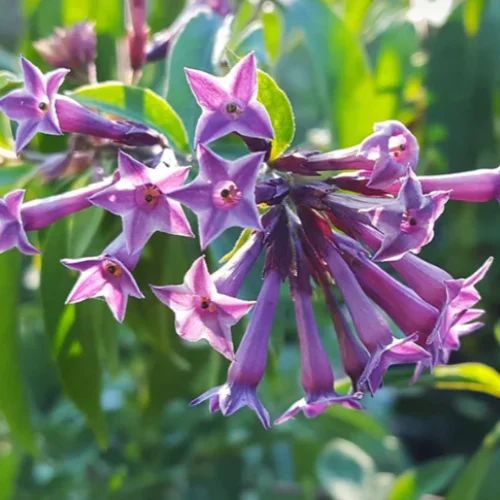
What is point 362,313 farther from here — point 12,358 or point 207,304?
point 12,358

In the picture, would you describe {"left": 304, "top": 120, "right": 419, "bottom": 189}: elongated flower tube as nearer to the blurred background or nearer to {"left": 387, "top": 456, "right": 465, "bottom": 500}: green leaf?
the blurred background

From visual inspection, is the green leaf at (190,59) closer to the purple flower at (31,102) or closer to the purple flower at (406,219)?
the purple flower at (31,102)

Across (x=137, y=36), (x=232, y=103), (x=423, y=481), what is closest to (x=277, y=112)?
(x=232, y=103)

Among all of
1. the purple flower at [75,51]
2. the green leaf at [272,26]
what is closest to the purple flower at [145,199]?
the purple flower at [75,51]

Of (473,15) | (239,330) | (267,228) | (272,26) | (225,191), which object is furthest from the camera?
(473,15)

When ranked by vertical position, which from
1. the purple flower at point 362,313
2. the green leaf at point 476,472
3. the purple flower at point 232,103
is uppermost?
the purple flower at point 232,103

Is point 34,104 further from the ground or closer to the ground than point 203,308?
further from the ground

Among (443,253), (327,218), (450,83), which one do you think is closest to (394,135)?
(327,218)

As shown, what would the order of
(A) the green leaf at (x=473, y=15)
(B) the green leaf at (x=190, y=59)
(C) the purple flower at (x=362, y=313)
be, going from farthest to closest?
(A) the green leaf at (x=473, y=15)
(B) the green leaf at (x=190, y=59)
(C) the purple flower at (x=362, y=313)
